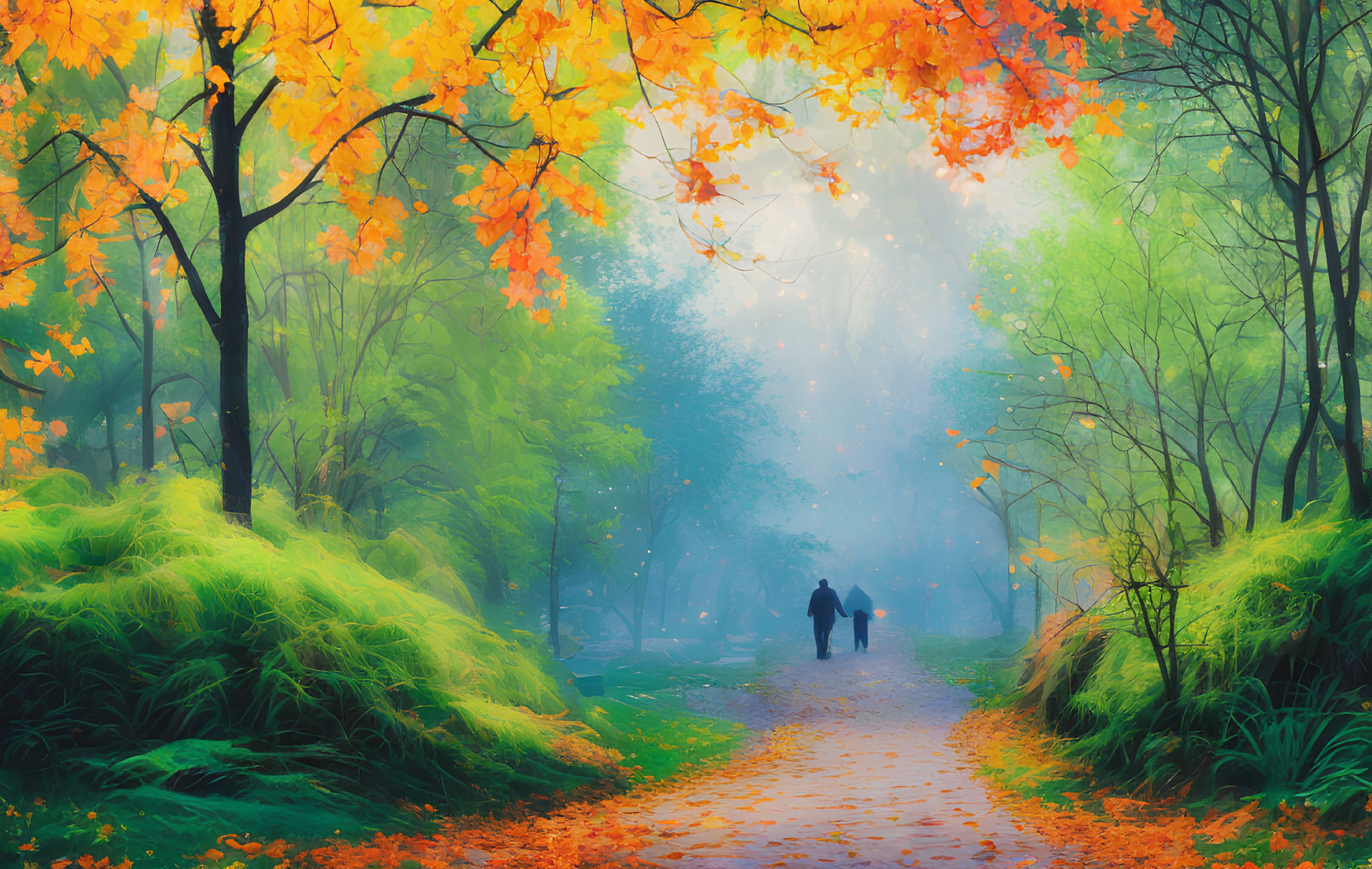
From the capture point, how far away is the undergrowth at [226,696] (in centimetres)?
391

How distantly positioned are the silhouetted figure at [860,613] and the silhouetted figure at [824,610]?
957 millimetres

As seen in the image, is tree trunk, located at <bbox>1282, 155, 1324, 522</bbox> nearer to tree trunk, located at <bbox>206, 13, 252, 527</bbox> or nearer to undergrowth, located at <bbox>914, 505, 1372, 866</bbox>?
undergrowth, located at <bbox>914, 505, 1372, 866</bbox>

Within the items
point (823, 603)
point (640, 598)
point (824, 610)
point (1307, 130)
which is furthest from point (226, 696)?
point (640, 598)

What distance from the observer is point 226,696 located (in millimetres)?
4602

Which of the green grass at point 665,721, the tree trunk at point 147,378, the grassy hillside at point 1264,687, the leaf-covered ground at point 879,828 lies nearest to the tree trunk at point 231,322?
the leaf-covered ground at point 879,828

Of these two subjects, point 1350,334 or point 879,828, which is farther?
point 1350,334

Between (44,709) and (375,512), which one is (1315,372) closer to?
(44,709)

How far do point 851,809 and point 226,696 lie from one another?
3.77 m

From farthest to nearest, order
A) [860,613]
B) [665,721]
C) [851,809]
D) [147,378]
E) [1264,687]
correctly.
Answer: [860,613], [147,378], [665,721], [851,809], [1264,687]

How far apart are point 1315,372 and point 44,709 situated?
7.64m

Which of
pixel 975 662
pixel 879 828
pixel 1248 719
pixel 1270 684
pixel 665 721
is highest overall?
pixel 1270 684

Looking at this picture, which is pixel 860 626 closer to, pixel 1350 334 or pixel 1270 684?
pixel 1270 684

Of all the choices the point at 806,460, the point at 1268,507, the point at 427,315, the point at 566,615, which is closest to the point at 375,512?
the point at 427,315

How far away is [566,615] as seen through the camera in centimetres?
3222
